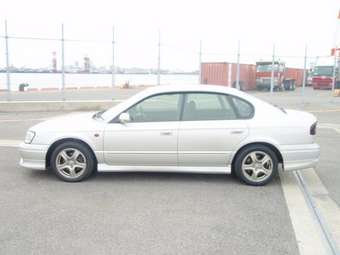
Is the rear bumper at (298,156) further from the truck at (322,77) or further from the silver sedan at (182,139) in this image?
the truck at (322,77)

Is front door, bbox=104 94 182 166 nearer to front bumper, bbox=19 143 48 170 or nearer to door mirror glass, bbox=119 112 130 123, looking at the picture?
door mirror glass, bbox=119 112 130 123

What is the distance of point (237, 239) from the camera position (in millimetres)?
3727

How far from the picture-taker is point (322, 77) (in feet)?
108

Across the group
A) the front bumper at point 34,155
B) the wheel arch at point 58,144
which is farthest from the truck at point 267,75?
the front bumper at point 34,155

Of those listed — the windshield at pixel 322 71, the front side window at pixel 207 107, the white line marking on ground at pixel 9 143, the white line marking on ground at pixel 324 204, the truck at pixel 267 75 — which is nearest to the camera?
the white line marking on ground at pixel 324 204

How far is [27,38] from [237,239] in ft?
41.8

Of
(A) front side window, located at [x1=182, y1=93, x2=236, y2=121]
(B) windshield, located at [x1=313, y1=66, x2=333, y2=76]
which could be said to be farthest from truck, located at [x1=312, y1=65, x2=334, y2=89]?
(A) front side window, located at [x1=182, y1=93, x2=236, y2=121]

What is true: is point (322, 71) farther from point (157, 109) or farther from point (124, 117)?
point (124, 117)

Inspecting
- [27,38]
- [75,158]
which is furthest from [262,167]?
[27,38]

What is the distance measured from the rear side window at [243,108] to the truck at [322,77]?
30.2 m

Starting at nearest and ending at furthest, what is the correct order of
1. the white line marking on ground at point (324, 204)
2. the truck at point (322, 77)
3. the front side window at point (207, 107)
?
1. the white line marking on ground at point (324, 204)
2. the front side window at point (207, 107)
3. the truck at point (322, 77)

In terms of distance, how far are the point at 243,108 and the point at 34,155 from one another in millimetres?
3224

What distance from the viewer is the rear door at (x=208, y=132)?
5.30m

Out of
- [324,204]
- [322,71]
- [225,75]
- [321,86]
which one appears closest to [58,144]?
[324,204]
